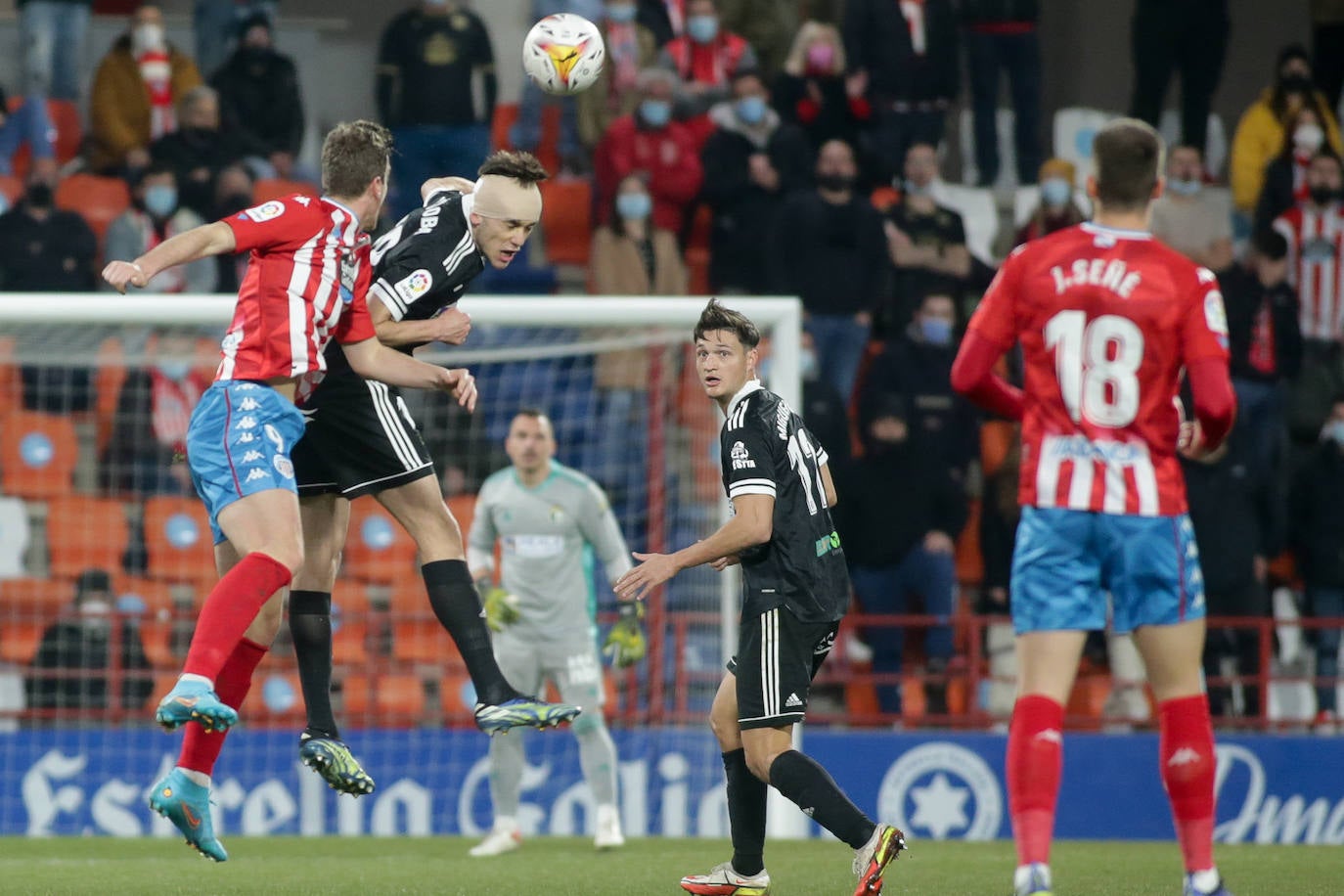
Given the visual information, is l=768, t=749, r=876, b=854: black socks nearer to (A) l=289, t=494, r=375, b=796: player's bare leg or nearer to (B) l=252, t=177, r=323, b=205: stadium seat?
(A) l=289, t=494, r=375, b=796: player's bare leg

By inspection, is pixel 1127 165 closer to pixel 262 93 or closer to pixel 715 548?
pixel 715 548

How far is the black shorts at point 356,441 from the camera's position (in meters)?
6.61

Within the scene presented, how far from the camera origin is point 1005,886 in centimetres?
739

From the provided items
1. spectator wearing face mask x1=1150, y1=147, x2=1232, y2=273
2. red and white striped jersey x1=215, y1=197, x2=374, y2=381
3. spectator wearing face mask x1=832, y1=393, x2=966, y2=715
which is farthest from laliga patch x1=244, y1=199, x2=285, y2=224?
spectator wearing face mask x1=1150, y1=147, x2=1232, y2=273

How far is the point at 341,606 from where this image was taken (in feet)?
40.9

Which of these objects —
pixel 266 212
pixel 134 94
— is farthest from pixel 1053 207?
pixel 266 212

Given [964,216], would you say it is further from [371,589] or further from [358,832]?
[358,832]

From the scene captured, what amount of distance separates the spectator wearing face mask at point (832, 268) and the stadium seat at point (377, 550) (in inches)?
124

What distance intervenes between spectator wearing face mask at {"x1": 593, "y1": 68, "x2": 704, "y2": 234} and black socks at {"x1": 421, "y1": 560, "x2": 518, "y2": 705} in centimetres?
764

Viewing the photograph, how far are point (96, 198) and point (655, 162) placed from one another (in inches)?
159

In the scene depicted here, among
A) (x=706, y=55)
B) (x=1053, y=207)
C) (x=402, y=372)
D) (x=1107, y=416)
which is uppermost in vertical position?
(x=706, y=55)

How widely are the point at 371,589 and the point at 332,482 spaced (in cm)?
602

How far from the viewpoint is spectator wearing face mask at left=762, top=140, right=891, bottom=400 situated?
44.1ft

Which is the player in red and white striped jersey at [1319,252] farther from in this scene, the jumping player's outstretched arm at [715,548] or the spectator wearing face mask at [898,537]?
the jumping player's outstretched arm at [715,548]
